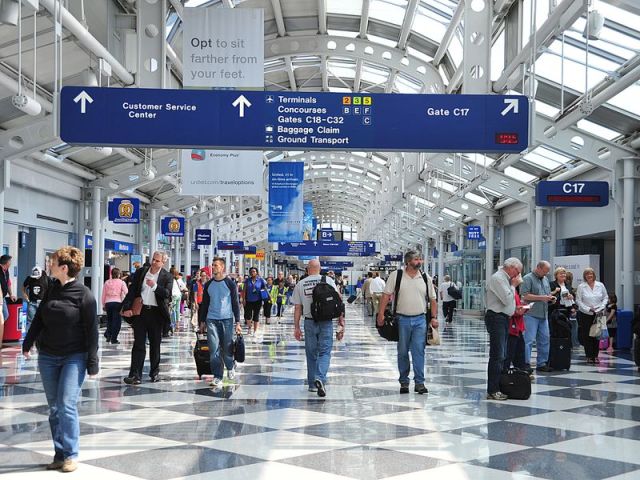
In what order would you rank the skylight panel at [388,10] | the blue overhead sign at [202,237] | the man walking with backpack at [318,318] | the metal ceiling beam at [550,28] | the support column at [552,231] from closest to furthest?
the man walking with backpack at [318,318], the metal ceiling beam at [550,28], the skylight panel at [388,10], the support column at [552,231], the blue overhead sign at [202,237]

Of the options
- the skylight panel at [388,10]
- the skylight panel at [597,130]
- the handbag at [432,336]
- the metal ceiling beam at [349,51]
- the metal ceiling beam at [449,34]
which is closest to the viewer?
the handbag at [432,336]

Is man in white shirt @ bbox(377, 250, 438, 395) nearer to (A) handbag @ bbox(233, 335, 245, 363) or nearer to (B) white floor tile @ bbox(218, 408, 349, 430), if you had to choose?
(B) white floor tile @ bbox(218, 408, 349, 430)

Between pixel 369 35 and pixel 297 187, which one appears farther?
pixel 297 187

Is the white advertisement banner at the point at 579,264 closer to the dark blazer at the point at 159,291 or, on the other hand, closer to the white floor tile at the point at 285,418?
the dark blazer at the point at 159,291

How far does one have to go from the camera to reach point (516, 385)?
8.48m

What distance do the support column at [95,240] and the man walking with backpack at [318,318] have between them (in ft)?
47.5

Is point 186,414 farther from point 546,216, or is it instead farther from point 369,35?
point 546,216

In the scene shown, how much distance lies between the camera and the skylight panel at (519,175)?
24.7 metres

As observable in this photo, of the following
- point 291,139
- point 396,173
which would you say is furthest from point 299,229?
point 291,139

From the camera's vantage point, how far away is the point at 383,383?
9.84m

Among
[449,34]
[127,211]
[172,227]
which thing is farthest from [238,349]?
[172,227]

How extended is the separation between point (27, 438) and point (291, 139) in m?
4.81

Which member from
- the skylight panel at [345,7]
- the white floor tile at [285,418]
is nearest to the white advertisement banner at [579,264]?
the skylight panel at [345,7]

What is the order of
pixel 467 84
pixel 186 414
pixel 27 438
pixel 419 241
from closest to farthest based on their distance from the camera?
pixel 27 438
pixel 186 414
pixel 467 84
pixel 419 241
